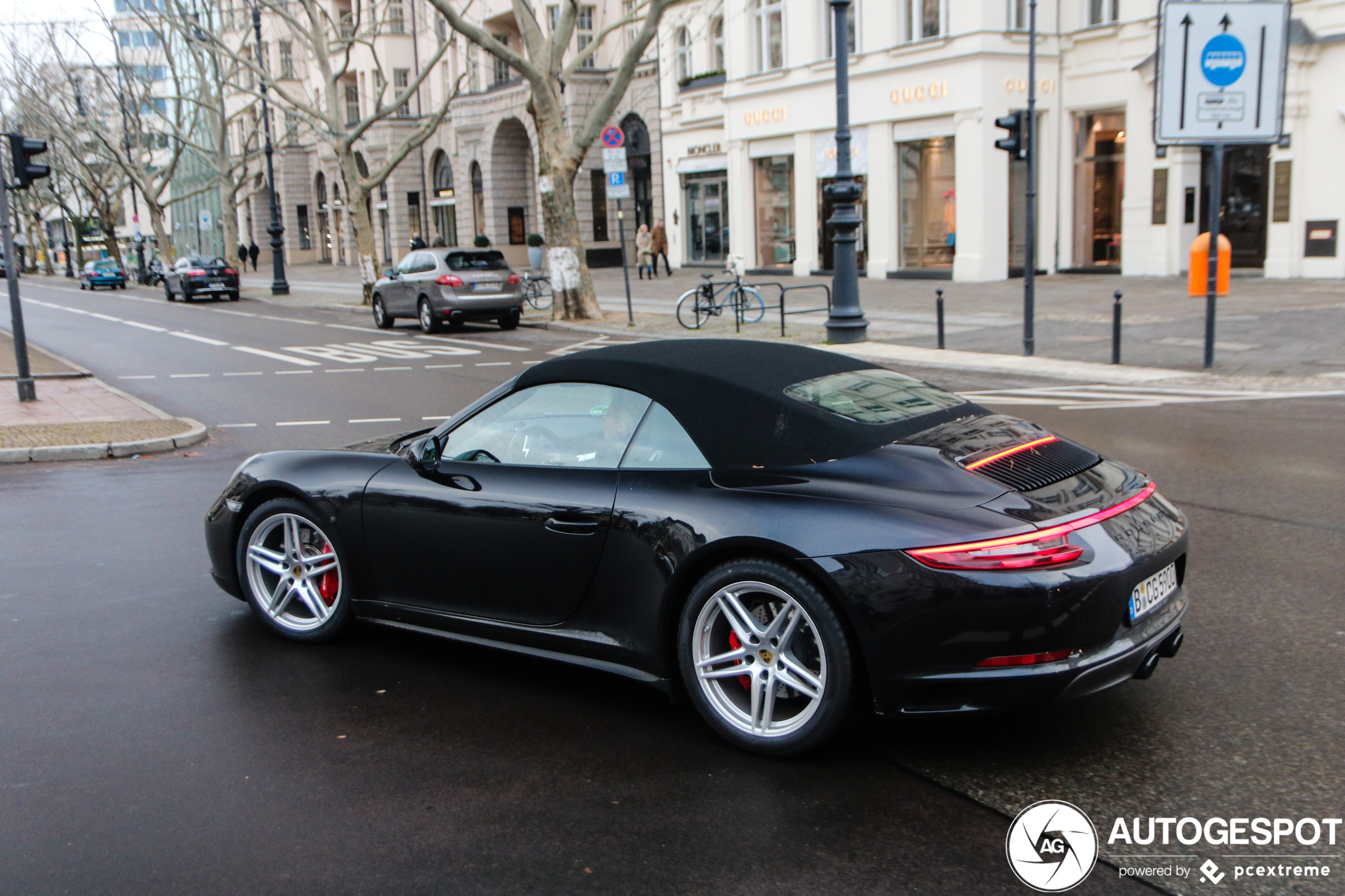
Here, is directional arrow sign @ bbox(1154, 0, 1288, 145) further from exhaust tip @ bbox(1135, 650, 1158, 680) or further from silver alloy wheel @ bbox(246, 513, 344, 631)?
silver alloy wheel @ bbox(246, 513, 344, 631)

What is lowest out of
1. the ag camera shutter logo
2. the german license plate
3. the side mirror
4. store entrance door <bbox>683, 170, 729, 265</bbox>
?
the ag camera shutter logo

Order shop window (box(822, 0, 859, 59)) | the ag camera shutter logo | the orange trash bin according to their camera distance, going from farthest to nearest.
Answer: shop window (box(822, 0, 859, 59))
the orange trash bin
the ag camera shutter logo

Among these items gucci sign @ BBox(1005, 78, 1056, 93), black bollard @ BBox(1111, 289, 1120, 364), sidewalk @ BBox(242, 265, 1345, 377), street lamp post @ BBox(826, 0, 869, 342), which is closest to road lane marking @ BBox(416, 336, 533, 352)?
sidewalk @ BBox(242, 265, 1345, 377)

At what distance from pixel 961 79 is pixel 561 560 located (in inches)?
1068

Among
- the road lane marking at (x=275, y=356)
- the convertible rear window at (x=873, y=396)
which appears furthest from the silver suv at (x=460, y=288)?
the convertible rear window at (x=873, y=396)

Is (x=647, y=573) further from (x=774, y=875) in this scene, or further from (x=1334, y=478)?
(x=1334, y=478)

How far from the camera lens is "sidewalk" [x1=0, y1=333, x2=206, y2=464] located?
10258mm

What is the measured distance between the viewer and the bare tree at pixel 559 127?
879 inches

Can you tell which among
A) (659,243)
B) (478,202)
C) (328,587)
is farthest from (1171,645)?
(478,202)

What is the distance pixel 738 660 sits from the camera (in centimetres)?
392

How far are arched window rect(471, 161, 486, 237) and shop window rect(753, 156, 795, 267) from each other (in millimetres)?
19486

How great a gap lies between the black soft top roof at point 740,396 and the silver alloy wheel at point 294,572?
1.25 metres

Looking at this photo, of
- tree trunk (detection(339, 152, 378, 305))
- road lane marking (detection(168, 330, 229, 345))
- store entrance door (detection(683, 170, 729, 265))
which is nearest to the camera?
road lane marking (detection(168, 330, 229, 345))

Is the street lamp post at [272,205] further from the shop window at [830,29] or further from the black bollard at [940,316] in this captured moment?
the black bollard at [940,316]
